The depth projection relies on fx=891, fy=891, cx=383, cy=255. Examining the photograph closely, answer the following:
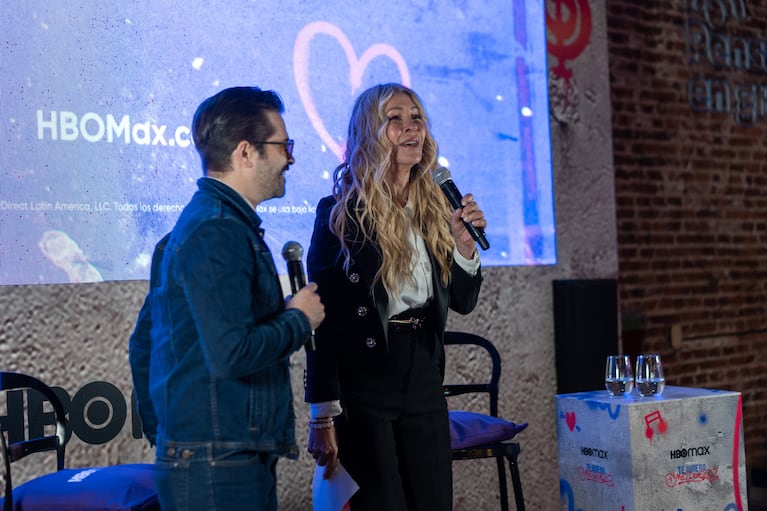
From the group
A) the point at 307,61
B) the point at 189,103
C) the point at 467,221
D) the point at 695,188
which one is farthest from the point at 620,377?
the point at 695,188

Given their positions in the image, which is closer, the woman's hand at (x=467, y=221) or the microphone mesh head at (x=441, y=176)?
the woman's hand at (x=467, y=221)

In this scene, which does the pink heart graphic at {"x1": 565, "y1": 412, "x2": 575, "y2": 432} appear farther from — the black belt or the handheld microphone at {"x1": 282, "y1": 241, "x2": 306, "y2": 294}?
the handheld microphone at {"x1": 282, "y1": 241, "x2": 306, "y2": 294}

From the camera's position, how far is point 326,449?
6.98 ft

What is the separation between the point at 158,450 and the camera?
5.23 ft

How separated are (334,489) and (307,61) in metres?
1.80

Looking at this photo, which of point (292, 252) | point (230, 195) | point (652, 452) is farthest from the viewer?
point (652, 452)

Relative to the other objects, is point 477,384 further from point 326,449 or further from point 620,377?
point 326,449

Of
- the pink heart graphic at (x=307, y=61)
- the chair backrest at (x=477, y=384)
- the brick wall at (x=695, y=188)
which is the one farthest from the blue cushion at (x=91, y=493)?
the brick wall at (x=695, y=188)

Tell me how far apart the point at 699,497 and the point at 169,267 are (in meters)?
1.91

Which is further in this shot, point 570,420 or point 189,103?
point 189,103

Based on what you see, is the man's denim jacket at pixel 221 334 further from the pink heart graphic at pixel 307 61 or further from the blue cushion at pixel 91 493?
the pink heart graphic at pixel 307 61

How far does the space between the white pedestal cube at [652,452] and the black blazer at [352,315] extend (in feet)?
2.36

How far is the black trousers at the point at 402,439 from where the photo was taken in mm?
2094

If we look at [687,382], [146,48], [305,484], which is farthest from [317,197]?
[687,382]
